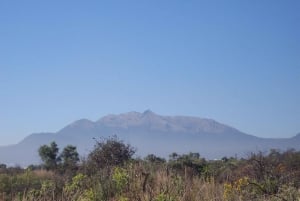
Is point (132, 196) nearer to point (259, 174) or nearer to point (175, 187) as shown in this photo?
point (175, 187)

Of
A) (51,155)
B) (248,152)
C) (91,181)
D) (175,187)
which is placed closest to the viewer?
(175,187)

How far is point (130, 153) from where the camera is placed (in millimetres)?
32438

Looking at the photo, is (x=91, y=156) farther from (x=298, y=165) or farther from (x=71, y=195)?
(x=71, y=195)

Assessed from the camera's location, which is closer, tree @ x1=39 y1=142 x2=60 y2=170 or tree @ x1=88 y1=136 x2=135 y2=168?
tree @ x1=88 y1=136 x2=135 y2=168

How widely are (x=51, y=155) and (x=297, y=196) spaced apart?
194 feet

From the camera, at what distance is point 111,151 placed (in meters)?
32.1

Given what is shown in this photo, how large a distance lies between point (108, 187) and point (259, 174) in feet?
19.7

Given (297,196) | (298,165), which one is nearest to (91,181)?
(297,196)

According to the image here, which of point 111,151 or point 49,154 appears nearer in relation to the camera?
point 111,151

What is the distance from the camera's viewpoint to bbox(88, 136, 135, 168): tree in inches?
1216

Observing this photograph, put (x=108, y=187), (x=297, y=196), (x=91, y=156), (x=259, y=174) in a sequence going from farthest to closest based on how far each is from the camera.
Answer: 1. (x=91, y=156)
2. (x=259, y=174)
3. (x=108, y=187)
4. (x=297, y=196)

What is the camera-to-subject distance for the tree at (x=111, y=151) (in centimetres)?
3088

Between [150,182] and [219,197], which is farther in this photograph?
[150,182]

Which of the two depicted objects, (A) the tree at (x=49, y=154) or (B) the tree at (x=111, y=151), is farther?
(A) the tree at (x=49, y=154)
